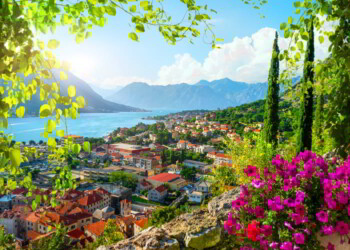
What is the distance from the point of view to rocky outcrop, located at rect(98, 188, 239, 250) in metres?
1.74

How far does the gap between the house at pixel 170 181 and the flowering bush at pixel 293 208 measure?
2834 centimetres

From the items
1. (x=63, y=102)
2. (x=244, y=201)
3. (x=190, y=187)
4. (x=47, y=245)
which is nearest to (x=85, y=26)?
(x=63, y=102)

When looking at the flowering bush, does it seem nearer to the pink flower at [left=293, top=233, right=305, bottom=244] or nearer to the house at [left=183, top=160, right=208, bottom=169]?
the pink flower at [left=293, top=233, right=305, bottom=244]

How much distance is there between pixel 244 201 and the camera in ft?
5.84

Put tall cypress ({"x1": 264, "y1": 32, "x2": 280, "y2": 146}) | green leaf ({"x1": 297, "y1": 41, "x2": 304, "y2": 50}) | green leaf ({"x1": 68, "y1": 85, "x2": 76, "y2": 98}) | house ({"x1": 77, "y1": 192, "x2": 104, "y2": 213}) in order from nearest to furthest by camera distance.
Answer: green leaf ({"x1": 68, "y1": 85, "x2": 76, "y2": 98})
green leaf ({"x1": 297, "y1": 41, "x2": 304, "y2": 50})
tall cypress ({"x1": 264, "y1": 32, "x2": 280, "y2": 146})
house ({"x1": 77, "y1": 192, "x2": 104, "y2": 213})

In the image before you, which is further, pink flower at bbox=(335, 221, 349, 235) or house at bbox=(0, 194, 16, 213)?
house at bbox=(0, 194, 16, 213)

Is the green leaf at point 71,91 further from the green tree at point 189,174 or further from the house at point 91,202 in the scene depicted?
the green tree at point 189,174

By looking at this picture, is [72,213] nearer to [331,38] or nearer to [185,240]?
[185,240]

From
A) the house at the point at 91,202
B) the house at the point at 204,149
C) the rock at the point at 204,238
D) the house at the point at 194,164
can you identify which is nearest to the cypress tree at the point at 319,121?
the rock at the point at 204,238

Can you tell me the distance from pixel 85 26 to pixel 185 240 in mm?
1505

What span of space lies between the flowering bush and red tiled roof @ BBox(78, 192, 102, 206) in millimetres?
22671

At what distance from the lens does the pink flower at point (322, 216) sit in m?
1.57

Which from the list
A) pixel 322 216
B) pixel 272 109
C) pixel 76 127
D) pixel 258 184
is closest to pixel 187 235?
pixel 258 184

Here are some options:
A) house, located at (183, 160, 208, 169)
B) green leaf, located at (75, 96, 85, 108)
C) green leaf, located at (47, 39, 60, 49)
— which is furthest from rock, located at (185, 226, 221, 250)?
house, located at (183, 160, 208, 169)
